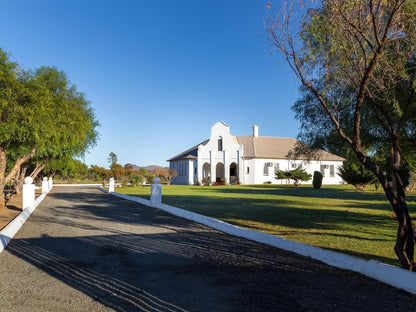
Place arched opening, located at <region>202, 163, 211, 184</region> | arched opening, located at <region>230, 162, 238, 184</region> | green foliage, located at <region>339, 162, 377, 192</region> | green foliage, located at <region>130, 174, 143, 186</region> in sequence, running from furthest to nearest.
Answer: arched opening, located at <region>202, 163, 211, 184</region>, arched opening, located at <region>230, 162, 238, 184</region>, green foliage, located at <region>130, 174, 143, 186</region>, green foliage, located at <region>339, 162, 377, 192</region>

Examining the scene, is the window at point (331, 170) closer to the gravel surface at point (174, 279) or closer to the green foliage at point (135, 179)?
the green foliage at point (135, 179)

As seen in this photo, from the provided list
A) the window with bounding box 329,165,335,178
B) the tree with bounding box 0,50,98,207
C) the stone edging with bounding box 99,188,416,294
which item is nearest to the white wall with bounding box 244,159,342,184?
the window with bounding box 329,165,335,178

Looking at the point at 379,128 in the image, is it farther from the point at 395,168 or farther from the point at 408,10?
the point at 395,168

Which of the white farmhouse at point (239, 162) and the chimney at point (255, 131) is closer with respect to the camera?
the white farmhouse at point (239, 162)

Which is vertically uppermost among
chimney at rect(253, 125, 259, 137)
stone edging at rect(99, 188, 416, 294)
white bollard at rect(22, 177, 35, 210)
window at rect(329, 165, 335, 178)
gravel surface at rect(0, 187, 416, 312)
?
chimney at rect(253, 125, 259, 137)

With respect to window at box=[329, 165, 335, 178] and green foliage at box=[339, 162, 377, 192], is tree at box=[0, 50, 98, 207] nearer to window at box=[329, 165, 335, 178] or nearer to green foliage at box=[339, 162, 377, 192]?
green foliage at box=[339, 162, 377, 192]

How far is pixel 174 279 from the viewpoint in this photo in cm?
468

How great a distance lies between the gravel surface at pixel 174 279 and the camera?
377 centimetres

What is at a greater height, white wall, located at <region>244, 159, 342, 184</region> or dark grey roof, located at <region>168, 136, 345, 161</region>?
dark grey roof, located at <region>168, 136, 345, 161</region>

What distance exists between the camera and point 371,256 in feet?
19.1

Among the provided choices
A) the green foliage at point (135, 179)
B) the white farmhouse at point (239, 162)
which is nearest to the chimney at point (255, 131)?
the white farmhouse at point (239, 162)

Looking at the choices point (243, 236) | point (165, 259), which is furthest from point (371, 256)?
point (165, 259)

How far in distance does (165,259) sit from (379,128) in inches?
305

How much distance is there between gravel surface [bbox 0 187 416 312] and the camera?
149 inches
